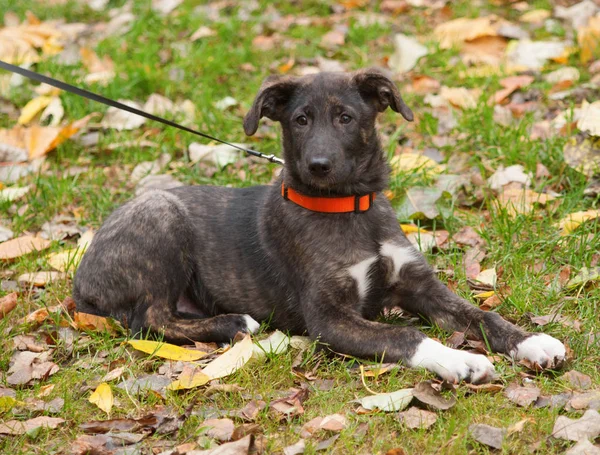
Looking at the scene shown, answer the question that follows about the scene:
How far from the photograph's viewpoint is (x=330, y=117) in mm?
4695

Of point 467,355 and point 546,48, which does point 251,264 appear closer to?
point 467,355

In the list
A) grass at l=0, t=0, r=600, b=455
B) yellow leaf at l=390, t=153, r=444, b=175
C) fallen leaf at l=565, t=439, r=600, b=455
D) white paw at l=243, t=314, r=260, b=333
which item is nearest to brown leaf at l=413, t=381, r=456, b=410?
grass at l=0, t=0, r=600, b=455

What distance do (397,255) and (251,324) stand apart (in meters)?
0.94

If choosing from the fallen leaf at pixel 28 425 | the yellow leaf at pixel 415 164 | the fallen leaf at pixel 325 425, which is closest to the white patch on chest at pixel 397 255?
the fallen leaf at pixel 325 425

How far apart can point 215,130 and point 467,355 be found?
387 cm

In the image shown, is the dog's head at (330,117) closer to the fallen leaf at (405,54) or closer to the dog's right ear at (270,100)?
the dog's right ear at (270,100)

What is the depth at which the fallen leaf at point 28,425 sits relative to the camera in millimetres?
3900

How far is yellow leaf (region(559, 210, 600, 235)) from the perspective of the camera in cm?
542

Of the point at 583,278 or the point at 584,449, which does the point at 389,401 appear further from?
the point at 583,278

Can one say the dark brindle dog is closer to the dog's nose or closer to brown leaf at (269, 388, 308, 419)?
the dog's nose

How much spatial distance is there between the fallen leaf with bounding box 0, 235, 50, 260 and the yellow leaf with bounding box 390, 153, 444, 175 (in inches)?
103

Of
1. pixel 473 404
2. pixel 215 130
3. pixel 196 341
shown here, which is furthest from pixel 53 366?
pixel 215 130

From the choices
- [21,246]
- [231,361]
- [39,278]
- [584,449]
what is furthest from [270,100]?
[584,449]

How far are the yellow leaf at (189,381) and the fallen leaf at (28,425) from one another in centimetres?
55
